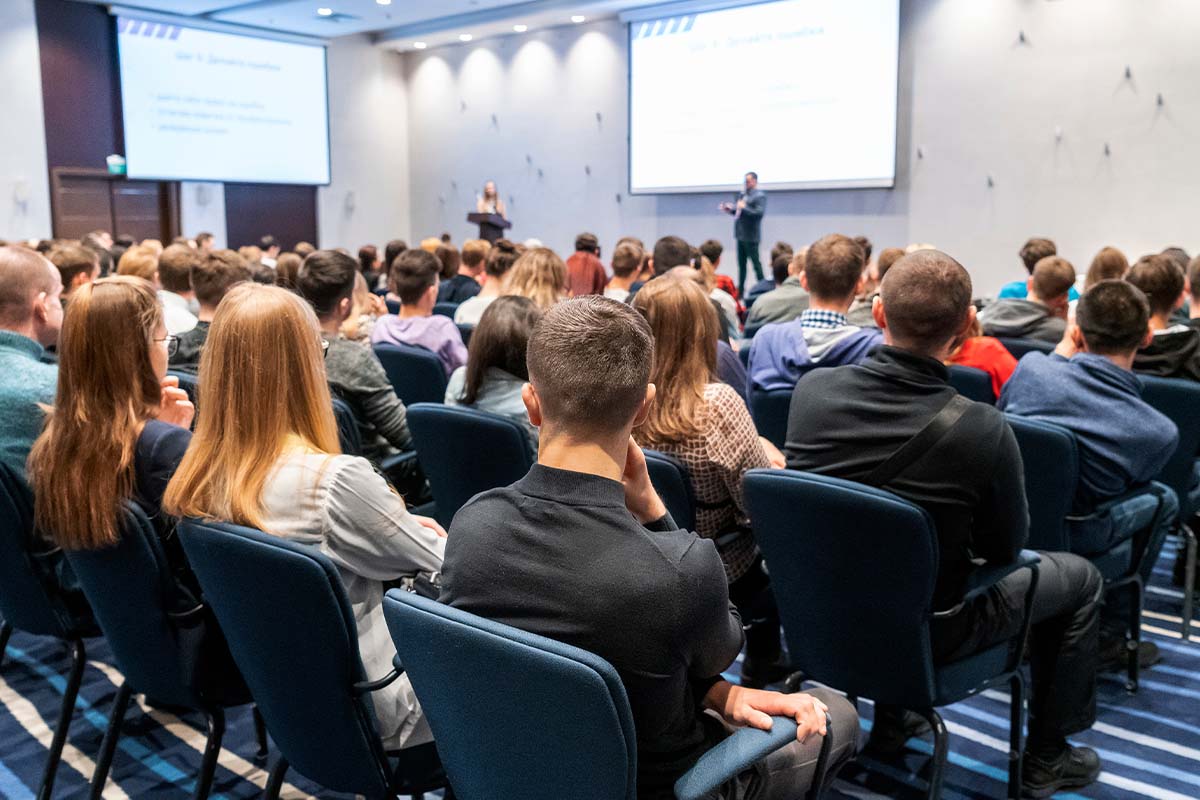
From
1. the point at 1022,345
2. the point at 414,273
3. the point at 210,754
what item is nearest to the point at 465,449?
the point at 210,754

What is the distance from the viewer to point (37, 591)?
2.41 metres

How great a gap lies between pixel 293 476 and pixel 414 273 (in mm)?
2666

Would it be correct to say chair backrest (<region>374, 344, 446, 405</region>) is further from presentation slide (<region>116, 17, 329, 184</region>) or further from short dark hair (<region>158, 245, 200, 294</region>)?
presentation slide (<region>116, 17, 329, 184</region>)

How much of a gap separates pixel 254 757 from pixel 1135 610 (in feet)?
8.61

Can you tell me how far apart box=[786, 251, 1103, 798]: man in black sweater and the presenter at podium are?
9231mm

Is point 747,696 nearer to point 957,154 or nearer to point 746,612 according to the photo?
point 746,612

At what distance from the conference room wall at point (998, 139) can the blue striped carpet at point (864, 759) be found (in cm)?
771

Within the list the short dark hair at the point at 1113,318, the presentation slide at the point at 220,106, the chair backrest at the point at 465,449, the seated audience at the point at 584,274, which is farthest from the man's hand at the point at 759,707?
the presentation slide at the point at 220,106

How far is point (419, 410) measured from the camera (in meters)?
2.92

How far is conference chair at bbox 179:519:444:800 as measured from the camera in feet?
5.40

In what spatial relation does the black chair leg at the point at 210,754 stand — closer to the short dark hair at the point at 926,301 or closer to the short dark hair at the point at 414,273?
the short dark hair at the point at 926,301

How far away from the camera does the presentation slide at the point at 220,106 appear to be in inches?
513

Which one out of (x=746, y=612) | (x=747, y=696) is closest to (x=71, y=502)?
(x=747, y=696)

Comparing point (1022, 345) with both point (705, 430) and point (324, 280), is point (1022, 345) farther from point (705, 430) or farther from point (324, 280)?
point (324, 280)
